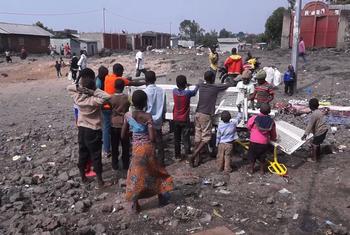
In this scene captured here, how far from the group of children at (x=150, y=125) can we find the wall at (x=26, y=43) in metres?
41.0

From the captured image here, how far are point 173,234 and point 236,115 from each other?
2773 millimetres

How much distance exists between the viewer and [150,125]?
4.57m

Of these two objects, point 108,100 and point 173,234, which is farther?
point 108,100

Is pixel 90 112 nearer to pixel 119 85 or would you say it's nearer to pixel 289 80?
pixel 119 85

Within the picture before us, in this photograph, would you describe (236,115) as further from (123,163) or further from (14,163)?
(14,163)

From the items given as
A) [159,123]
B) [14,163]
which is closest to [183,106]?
[159,123]

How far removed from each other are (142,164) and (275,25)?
138ft

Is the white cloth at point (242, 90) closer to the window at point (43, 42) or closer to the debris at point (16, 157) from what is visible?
the debris at point (16, 157)

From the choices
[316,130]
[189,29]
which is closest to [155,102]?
[316,130]

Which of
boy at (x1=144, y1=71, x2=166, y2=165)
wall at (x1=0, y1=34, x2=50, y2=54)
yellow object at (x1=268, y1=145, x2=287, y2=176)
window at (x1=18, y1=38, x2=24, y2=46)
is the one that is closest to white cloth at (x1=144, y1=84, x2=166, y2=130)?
boy at (x1=144, y1=71, x2=166, y2=165)

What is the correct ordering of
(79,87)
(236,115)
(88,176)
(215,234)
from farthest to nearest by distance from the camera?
1. (236,115)
2. (88,176)
3. (79,87)
4. (215,234)

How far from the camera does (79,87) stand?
5289 millimetres

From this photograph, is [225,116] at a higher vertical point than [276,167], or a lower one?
higher

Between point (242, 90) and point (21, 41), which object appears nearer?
point (242, 90)
